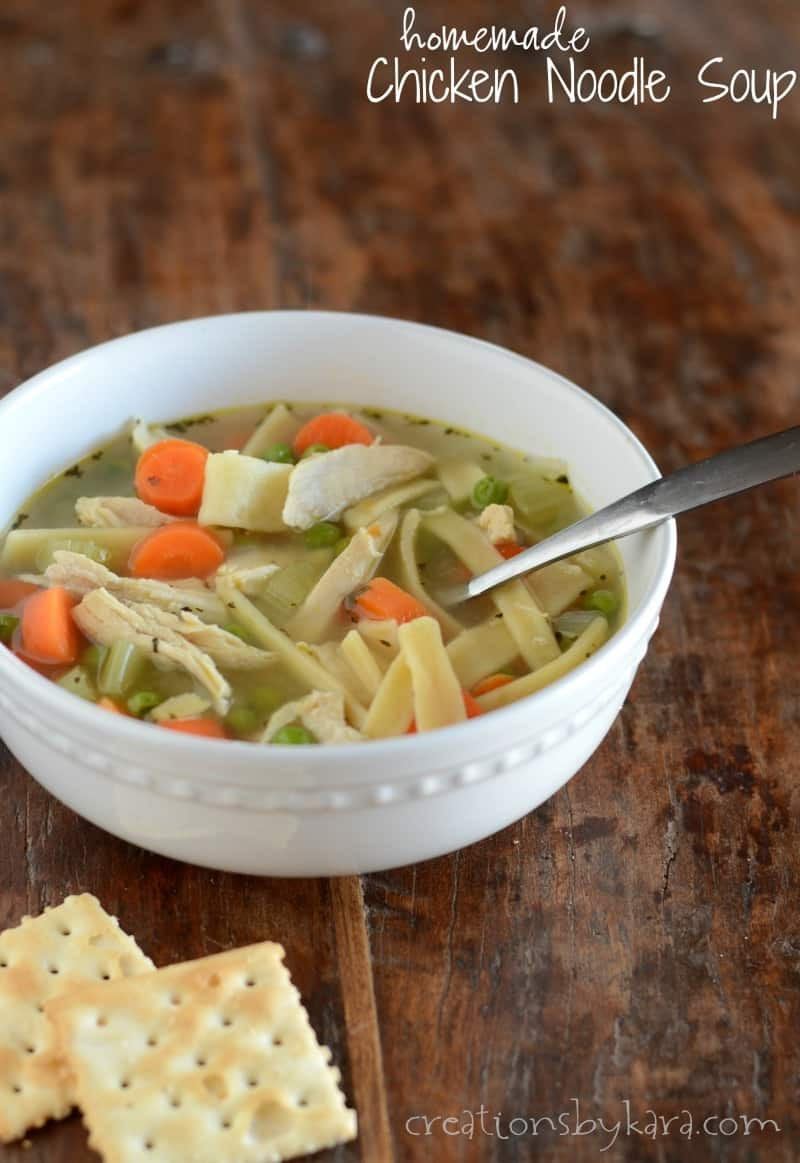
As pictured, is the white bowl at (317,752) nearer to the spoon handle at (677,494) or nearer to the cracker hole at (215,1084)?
the spoon handle at (677,494)

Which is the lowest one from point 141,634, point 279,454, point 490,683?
point 490,683

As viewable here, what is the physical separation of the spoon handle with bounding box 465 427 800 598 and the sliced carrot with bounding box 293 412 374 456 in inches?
31.0

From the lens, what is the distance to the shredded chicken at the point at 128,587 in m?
3.39

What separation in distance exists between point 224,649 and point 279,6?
570 cm

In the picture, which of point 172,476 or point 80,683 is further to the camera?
point 172,476

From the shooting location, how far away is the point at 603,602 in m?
3.45

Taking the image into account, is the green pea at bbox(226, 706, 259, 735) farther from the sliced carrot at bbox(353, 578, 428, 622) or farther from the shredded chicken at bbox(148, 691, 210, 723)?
the sliced carrot at bbox(353, 578, 428, 622)

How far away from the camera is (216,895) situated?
123 inches

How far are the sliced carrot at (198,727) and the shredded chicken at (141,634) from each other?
0.11 meters

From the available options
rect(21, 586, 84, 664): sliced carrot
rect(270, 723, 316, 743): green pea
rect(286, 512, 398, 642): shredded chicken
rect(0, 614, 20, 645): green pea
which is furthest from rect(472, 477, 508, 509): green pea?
rect(0, 614, 20, 645): green pea

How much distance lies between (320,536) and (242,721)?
2.34 ft

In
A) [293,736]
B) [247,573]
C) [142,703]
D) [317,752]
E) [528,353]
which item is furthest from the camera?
[528,353]

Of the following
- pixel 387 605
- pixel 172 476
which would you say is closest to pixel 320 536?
pixel 387 605

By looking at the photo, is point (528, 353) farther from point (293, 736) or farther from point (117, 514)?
point (293, 736)
